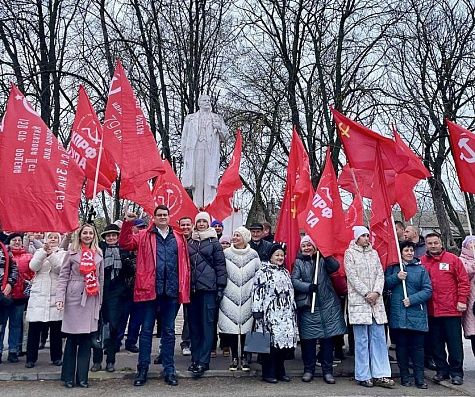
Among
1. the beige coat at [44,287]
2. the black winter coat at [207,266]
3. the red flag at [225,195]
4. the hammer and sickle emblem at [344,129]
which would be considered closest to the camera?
the black winter coat at [207,266]

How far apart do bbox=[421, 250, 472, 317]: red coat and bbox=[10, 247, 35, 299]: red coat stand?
5.24 metres

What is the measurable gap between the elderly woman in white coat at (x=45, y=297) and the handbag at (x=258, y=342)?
2.45 metres

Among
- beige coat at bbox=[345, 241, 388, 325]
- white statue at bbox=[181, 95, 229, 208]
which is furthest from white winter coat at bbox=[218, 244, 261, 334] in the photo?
white statue at bbox=[181, 95, 229, 208]

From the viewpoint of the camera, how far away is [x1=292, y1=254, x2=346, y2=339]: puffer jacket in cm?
712

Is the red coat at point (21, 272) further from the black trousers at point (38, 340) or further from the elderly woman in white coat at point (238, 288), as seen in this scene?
the elderly woman in white coat at point (238, 288)

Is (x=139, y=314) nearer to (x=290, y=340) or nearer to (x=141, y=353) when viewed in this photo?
(x=141, y=353)

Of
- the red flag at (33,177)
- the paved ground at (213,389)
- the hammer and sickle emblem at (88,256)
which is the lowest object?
the paved ground at (213,389)

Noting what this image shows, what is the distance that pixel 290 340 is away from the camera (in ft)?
22.5

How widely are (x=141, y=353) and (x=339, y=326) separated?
2.38 metres

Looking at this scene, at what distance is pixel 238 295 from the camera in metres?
7.30

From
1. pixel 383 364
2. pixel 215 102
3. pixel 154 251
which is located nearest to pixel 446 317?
pixel 383 364

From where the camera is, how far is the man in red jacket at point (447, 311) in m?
7.20

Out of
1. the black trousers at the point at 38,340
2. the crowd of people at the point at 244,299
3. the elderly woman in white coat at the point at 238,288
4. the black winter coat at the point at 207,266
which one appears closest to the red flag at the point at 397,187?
the crowd of people at the point at 244,299

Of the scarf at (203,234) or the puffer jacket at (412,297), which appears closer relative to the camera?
the puffer jacket at (412,297)
